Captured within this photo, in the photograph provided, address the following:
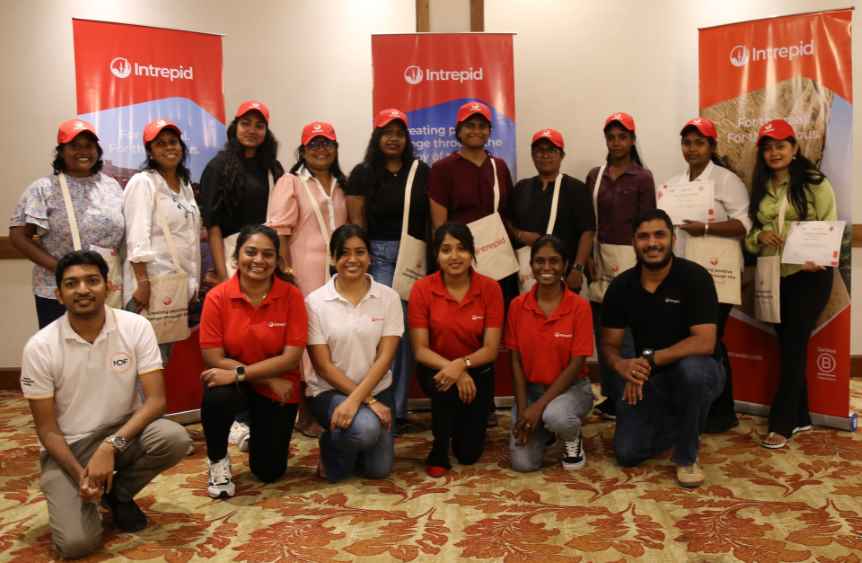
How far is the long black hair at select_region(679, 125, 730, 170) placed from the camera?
3705 millimetres

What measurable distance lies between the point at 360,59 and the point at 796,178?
2702 millimetres

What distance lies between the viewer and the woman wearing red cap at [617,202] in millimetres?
3729

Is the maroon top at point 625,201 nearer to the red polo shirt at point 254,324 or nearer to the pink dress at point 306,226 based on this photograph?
the pink dress at point 306,226

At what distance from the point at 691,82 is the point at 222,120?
9.62 ft

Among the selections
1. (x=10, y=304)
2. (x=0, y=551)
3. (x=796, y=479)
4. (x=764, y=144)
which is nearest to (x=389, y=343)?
(x=0, y=551)

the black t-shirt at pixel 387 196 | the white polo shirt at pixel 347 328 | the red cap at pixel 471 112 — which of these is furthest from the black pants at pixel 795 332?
the white polo shirt at pixel 347 328

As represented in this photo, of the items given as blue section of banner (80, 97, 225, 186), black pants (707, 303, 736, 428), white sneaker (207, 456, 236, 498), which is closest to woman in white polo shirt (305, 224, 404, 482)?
white sneaker (207, 456, 236, 498)

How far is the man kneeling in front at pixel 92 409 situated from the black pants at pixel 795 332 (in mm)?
2750

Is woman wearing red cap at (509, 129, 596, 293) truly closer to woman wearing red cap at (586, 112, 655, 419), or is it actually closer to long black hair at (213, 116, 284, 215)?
woman wearing red cap at (586, 112, 655, 419)

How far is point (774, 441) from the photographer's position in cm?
346

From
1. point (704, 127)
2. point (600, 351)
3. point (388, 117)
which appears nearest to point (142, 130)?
point (388, 117)

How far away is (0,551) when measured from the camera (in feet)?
→ 8.10

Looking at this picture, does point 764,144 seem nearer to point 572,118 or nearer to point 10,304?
point 572,118

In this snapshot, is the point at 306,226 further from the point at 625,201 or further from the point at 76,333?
the point at 625,201
